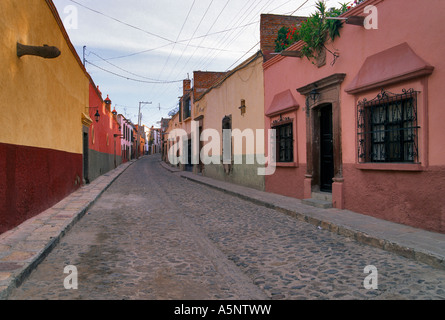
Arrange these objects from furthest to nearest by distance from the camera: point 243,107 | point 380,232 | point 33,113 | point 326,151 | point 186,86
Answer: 1. point 186,86
2. point 243,107
3. point 326,151
4. point 33,113
5. point 380,232

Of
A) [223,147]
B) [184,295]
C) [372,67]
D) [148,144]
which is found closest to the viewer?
[184,295]

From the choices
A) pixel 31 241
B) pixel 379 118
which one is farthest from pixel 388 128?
pixel 31 241

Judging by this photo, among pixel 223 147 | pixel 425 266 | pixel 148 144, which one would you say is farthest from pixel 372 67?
pixel 148 144

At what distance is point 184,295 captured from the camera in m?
3.38

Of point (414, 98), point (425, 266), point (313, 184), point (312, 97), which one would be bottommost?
point (425, 266)

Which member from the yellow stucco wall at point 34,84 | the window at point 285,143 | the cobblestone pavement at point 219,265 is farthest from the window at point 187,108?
the cobblestone pavement at point 219,265

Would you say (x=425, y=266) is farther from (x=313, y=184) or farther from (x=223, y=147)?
(x=223, y=147)

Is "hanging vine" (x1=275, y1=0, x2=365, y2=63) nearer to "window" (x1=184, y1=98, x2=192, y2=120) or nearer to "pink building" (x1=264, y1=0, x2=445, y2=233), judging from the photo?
"pink building" (x1=264, y1=0, x2=445, y2=233)

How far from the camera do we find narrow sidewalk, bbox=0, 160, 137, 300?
358cm

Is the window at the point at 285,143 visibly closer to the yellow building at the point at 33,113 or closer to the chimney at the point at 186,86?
the yellow building at the point at 33,113

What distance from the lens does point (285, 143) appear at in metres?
11.1

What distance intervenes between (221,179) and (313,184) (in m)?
9.09

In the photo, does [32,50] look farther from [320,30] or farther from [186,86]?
[186,86]

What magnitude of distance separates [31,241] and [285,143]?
7.86 metres
